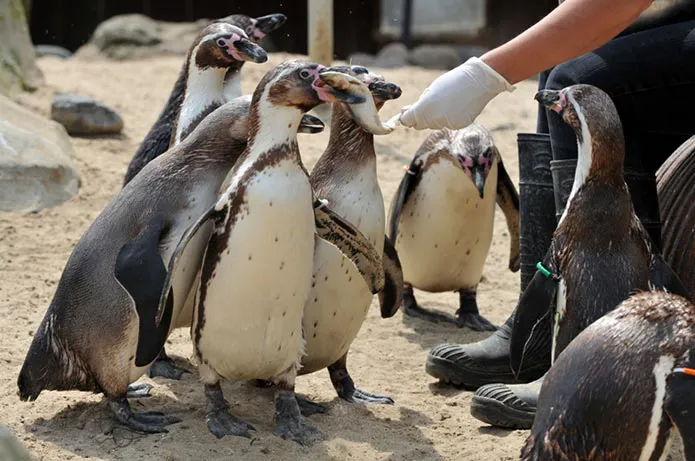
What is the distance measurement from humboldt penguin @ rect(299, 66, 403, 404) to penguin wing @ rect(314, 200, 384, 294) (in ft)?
0.21

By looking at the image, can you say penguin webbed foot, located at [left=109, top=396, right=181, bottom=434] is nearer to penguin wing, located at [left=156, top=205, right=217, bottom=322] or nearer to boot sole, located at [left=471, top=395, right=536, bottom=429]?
penguin wing, located at [left=156, top=205, right=217, bottom=322]

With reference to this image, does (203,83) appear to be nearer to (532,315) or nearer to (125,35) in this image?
(532,315)

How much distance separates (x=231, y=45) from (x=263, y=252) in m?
1.62

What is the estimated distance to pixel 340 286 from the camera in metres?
3.98

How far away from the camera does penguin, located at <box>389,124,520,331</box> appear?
5418 millimetres

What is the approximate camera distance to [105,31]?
1359cm

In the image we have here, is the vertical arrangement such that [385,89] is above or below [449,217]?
above

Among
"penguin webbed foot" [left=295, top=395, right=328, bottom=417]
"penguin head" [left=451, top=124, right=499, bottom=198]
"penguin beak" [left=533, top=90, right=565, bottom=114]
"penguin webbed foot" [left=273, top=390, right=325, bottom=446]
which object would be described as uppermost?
"penguin beak" [left=533, top=90, right=565, bottom=114]

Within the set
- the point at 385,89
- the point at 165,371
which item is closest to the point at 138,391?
the point at 165,371

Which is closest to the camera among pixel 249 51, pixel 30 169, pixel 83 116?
pixel 249 51

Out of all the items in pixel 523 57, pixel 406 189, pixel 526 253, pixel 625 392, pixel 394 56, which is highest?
pixel 523 57

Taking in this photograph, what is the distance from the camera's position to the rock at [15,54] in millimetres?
9234

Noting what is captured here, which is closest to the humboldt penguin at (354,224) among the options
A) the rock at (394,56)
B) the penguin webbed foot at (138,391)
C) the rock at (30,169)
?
the penguin webbed foot at (138,391)

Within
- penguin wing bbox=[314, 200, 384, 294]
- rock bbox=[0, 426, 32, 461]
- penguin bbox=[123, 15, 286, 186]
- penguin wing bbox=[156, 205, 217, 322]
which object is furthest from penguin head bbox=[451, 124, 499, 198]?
rock bbox=[0, 426, 32, 461]
